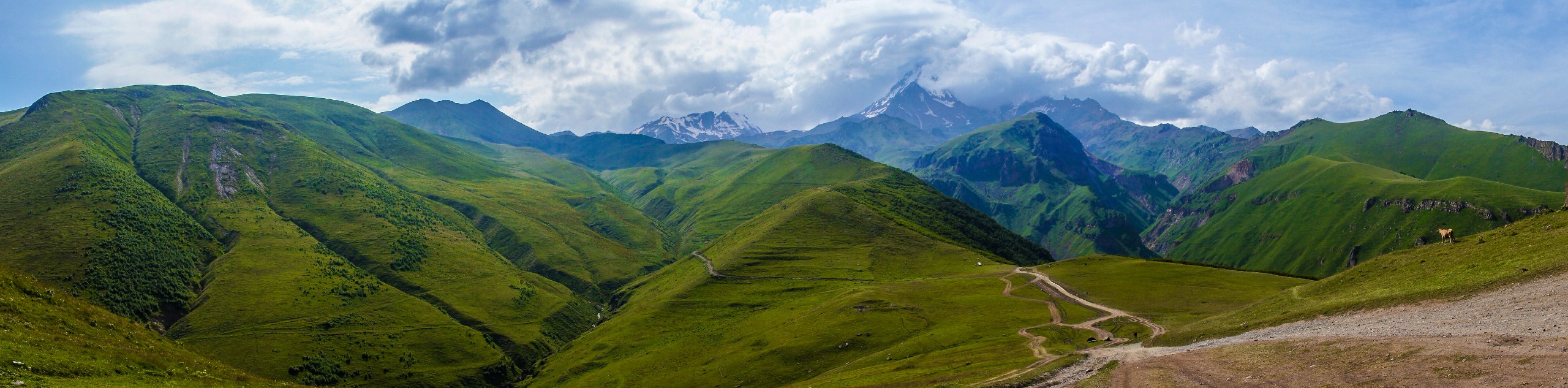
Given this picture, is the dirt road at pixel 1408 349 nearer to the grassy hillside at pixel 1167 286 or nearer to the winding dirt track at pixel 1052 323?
the winding dirt track at pixel 1052 323

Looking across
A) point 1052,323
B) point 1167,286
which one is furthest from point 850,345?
point 1167,286

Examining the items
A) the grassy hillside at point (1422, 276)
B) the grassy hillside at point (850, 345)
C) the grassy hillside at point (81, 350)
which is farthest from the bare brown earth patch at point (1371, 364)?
the grassy hillside at point (81, 350)

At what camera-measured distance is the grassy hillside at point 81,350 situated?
43500 millimetres

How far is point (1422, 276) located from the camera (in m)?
67.7

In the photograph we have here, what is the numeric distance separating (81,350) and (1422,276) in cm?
11056

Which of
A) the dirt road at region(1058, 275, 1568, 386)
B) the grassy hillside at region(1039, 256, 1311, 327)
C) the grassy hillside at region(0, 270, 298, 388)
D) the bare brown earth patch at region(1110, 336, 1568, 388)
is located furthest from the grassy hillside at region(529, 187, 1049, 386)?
the grassy hillside at region(0, 270, 298, 388)

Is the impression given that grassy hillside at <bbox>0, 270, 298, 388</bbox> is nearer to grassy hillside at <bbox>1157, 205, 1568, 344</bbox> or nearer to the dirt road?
the dirt road

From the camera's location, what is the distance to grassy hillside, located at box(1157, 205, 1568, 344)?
194 feet

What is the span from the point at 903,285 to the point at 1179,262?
6393 centimetres

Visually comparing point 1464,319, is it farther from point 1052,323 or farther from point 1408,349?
point 1052,323

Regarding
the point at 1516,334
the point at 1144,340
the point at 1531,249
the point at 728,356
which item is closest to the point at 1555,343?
the point at 1516,334

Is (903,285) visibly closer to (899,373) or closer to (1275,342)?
(899,373)

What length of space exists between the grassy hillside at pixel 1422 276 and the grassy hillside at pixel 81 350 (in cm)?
8945

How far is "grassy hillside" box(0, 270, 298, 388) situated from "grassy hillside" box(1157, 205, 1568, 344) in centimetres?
8945
